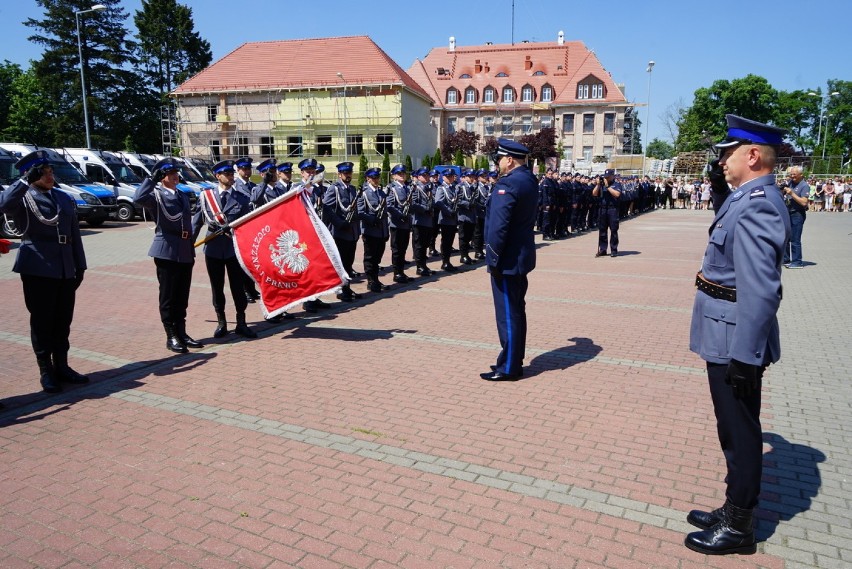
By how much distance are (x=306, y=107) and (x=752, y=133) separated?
49.6 metres

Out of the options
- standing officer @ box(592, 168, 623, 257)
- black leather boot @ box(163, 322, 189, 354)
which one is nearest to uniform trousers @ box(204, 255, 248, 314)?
black leather boot @ box(163, 322, 189, 354)

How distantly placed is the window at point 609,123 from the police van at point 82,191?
5542cm

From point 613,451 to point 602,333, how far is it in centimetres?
350

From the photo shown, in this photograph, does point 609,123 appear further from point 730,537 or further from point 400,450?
point 730,537

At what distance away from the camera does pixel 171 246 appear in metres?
6.84

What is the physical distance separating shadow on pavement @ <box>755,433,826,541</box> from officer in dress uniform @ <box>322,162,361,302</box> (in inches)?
261

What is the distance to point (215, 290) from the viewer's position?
7.64m

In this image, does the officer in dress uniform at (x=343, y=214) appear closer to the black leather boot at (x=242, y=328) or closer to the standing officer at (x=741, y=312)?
the black leather boot at (x=242, y=328)

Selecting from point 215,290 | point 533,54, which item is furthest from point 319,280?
point 533,54

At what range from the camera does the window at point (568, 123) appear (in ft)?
226

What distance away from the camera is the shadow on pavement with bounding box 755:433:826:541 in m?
3.61

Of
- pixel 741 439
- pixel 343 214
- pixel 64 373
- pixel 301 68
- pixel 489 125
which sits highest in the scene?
pixel 301 68

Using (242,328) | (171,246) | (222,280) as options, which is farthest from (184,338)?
(171,246)

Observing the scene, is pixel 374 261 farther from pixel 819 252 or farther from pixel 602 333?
pixel 819 252
